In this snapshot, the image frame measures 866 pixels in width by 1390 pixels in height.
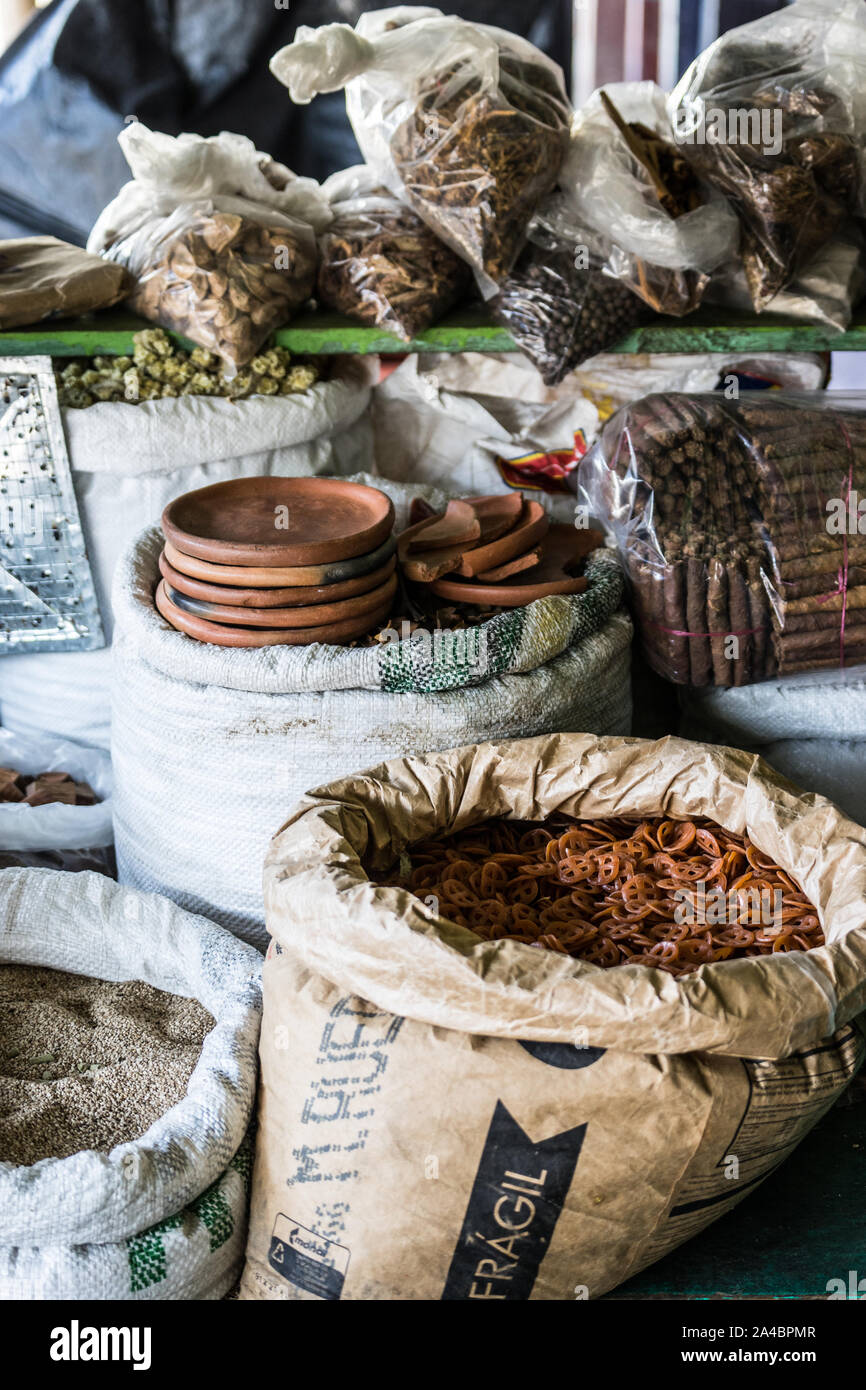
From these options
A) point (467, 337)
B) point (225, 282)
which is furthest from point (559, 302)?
point (225, 282)

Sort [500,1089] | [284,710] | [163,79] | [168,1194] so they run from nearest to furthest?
1. [500,1089]
2. [168,1194]
3. [284,710]
4. [163,79]

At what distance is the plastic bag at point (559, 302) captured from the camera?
7.31 feet

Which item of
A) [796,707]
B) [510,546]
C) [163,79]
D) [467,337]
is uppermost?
[163,79]

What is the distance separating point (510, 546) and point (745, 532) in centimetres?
39

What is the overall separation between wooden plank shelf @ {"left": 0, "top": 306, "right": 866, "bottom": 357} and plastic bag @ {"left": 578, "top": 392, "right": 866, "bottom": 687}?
1.18ft

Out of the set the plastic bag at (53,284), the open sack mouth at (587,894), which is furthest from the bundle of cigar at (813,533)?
the plastic bag at (53,284)

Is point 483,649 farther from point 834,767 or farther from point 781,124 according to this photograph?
point 781,124

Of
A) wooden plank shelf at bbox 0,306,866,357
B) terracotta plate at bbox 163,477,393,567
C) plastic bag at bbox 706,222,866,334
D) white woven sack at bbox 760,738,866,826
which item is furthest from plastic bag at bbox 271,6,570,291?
white woven sack at bbox 760,738,866,826

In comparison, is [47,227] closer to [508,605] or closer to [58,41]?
[58,41]

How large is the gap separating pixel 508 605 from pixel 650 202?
0.81 m

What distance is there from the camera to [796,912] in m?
1.51

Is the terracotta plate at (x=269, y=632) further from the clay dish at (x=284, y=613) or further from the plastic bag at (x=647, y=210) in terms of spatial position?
the plastic bag at (x=647, y=210)

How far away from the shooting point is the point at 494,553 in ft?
Result: 6.59

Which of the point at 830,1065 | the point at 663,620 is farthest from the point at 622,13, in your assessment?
the point at 830,1065
